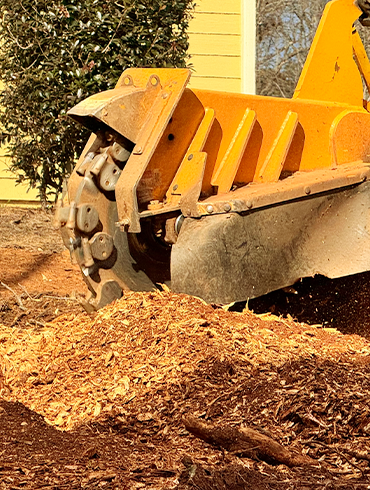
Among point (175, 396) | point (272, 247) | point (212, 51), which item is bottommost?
point (175, 396)

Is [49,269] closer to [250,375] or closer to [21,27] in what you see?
[21,27]

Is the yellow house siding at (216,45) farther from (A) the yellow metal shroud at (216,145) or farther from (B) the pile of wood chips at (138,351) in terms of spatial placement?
(B) the pile of wood chips at (138,351)

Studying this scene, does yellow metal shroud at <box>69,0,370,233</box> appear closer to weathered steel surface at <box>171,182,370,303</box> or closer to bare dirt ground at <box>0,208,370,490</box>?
weathered steel surface at <box>171,182,370,303</box>

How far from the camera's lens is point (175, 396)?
343cm

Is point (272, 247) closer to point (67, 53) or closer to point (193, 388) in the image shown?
point (193, 388)

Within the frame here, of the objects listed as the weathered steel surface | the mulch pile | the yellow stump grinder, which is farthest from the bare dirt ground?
the yellow stump grinder

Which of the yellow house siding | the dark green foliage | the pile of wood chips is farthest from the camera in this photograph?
the yellow house siding

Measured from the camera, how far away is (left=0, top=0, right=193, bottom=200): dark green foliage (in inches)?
295

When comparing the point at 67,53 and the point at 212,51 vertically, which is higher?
the point at 212,51

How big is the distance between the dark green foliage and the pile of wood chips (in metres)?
3.74

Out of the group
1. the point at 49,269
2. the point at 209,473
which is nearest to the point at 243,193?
the point at 209,473

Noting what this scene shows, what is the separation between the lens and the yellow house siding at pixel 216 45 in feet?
32.2

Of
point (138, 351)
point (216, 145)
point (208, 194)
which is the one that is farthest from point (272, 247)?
point (138, 351)

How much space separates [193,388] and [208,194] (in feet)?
4.11
